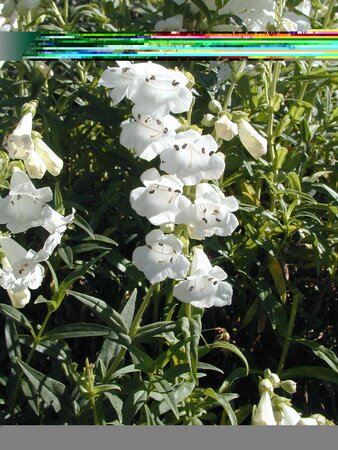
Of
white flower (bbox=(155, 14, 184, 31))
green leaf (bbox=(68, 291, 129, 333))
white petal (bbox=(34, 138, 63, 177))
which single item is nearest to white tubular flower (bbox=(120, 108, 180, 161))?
white petal (bbox=(34, 138, 63, 177))

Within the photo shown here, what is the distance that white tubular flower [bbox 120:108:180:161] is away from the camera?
7.90 feet

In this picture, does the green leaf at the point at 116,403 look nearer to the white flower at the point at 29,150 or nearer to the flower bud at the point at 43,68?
the white flower at the point at 29,150

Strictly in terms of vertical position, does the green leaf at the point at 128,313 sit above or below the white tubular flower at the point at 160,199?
below

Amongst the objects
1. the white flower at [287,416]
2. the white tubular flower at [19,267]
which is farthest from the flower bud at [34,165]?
the white flower at [287,416]

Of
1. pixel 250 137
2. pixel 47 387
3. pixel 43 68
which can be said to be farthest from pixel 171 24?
pixel 47 387

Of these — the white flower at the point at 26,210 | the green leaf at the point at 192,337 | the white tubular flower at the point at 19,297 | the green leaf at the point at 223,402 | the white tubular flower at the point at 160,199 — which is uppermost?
the white tubular flower at the point at 160,199

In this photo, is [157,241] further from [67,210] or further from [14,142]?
Result: [67,210]

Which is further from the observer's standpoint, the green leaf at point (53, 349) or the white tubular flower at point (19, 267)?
the green leaf at point (53, 349)

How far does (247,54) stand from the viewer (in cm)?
301

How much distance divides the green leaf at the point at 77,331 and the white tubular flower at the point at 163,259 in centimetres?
28

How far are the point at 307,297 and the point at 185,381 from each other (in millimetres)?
910

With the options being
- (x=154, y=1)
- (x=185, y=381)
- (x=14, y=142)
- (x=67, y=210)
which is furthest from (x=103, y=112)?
(x=154, y=1)

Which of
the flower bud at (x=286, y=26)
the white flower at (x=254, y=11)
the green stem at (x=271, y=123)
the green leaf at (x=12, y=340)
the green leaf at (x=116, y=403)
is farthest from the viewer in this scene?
the white flower at (x=254, y=11)

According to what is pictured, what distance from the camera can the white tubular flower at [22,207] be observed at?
2.44 metres
